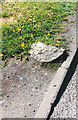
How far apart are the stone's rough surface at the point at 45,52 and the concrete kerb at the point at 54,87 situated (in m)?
0.24

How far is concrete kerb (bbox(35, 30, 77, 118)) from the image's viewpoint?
3.83 meters

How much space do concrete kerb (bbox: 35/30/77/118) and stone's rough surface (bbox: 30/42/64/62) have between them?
0.24m

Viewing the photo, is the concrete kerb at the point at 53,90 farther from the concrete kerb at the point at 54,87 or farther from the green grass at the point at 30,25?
the green grass at the point at 30,25

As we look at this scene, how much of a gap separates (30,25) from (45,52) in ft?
3.73

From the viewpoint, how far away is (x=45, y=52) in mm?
4941

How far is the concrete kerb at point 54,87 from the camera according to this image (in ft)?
12.6

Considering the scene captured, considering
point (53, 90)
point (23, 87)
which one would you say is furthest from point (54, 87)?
point (23, 87)

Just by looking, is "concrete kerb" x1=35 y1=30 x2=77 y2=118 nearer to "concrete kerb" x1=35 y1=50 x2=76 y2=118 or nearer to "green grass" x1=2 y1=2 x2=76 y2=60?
"concrete kerb" x1=35 y1=50 x2=76 y2=118

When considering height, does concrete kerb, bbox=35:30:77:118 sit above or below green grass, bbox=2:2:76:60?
below

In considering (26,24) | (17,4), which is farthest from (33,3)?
(26,24)

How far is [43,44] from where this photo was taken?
5.11m


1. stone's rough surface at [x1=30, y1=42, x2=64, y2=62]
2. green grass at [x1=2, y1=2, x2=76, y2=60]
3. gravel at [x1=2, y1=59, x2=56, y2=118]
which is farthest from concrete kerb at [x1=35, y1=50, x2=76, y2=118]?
green grass at [x1=2, y1=2, x2=76, y2=60]

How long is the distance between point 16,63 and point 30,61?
0.26 meters

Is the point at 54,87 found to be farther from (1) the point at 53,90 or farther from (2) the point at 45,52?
(2) the point at 45,52
